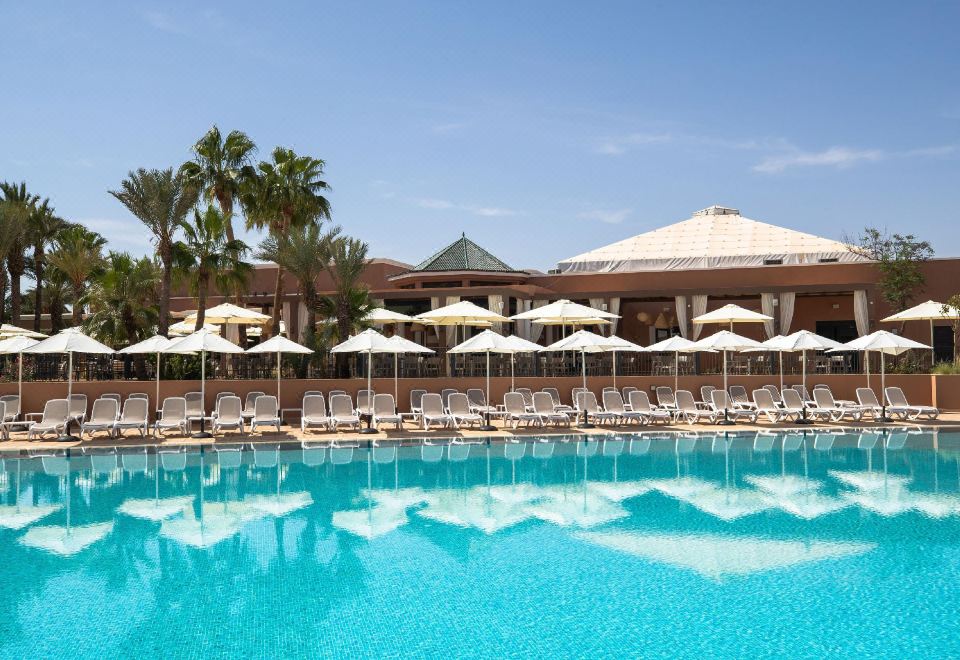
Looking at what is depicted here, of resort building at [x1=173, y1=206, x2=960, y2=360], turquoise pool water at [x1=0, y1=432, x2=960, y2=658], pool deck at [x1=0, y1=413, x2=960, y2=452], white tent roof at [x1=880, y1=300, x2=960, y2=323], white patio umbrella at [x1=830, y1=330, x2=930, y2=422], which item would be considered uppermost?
resort building at [x1=173, y1=206, x2=960, y2=360]

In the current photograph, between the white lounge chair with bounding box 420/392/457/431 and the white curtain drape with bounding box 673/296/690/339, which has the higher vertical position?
the white curtain drape with bounding box 673/296/690/339

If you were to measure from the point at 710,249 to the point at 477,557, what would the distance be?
22.9m

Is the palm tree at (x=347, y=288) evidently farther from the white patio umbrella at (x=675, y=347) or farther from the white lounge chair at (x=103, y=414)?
the white patio umbrella at (x=675, y=347)

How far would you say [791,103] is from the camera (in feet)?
70.8

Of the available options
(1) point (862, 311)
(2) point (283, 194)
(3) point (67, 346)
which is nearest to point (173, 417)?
(3) point (67, 346)

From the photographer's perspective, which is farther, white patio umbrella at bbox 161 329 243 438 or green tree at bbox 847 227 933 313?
green tree at bbox 847 227 933 313

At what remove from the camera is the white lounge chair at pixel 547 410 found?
18578 millimetres

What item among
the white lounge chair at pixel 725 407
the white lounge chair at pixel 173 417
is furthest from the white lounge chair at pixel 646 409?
the white lounge chair at pixel 173 417

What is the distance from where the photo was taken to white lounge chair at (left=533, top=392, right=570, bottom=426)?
731 inches

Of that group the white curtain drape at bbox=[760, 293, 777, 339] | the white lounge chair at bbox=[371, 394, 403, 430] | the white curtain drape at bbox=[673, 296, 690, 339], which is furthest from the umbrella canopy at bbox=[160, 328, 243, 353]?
the white curtain drape at bbox=[760, 293, 777, 339]

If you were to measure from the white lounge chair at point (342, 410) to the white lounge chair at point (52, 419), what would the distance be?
18.1 feet

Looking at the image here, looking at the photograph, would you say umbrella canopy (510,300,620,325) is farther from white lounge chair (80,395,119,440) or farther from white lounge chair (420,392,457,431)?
white lounge chair (80,395,119,440)

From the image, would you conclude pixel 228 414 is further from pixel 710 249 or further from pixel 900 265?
pixel 900 265

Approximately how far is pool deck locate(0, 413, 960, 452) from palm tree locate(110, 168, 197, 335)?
18.2ft
